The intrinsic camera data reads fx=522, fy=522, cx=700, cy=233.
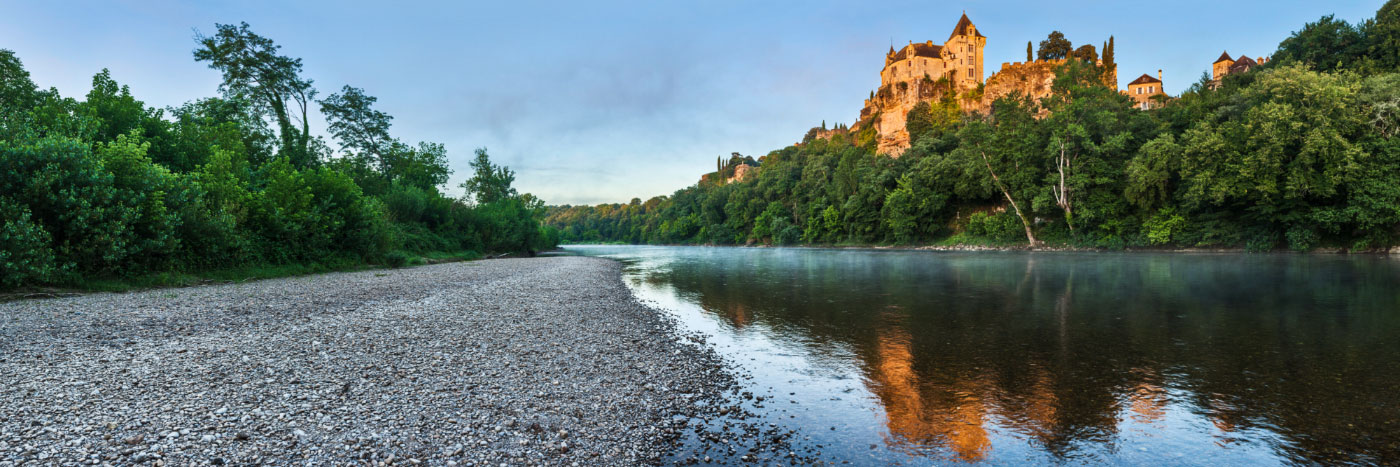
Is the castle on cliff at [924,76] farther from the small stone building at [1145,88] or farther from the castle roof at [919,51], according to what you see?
the small stone building at [1145,88]

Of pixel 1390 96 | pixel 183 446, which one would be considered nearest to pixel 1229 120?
pixel 1390 96

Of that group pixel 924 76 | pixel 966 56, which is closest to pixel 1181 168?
pixel 924 76

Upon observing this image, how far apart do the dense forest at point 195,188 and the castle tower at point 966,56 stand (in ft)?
365

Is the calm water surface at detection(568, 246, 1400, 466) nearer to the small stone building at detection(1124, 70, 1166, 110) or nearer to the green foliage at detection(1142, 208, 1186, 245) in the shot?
the green foliage at detection(1142, 208, 1186, 245)

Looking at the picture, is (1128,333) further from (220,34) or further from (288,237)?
(220,34)

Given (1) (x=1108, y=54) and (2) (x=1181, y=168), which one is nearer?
(2) (x=1181, y=168)

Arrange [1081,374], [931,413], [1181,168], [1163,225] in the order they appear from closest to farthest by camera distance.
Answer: [931,413]
[1081,374]
[1181,168]
[1163,225]

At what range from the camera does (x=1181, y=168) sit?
44.0 metres

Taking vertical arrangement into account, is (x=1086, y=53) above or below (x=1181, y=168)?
above

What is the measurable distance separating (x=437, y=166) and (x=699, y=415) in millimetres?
63694

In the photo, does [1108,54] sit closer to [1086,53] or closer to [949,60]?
[1086,53]

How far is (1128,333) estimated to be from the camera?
11.6 meters

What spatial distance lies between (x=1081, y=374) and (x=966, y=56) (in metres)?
130

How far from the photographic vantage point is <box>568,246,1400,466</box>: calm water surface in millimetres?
5773
